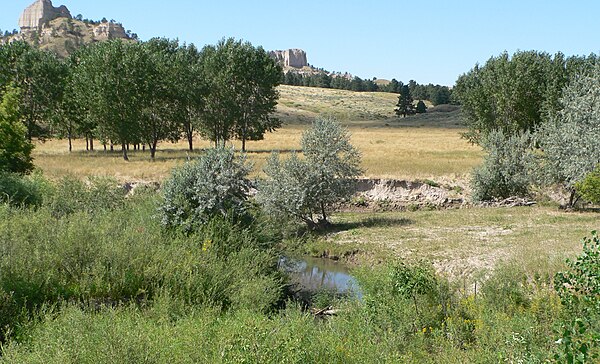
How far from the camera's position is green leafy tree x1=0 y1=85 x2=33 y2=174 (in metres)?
29.5

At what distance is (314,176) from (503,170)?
13379mm

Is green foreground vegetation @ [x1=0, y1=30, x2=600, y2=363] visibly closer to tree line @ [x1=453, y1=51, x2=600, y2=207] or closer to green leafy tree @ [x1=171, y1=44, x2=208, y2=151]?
tree line @ [x1=453, y1=51, x2=600, y2=207]

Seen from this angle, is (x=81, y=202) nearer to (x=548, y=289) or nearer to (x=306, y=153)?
(x=306, y=153)

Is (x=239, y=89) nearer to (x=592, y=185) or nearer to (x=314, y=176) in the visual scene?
(x=314, y=176)

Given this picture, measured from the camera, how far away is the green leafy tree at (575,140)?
25703 mm

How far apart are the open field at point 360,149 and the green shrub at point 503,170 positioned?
540 centimetres

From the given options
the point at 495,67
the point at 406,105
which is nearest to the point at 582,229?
the point at 495,67

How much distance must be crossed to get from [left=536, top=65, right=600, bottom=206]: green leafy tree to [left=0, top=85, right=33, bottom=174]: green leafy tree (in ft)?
98.6

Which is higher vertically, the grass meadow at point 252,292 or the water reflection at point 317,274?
the grass meadow at point 252,292

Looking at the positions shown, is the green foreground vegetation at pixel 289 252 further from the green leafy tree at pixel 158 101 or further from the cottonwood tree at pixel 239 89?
the cottonwood tree at pixel 239 89

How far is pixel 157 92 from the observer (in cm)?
4872

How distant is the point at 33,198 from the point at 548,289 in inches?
726

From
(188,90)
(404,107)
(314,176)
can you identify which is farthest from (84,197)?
(404,107)

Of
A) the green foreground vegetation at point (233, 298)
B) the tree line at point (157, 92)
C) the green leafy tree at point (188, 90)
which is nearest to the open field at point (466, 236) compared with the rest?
the green foreground vegetation at point (233, 298)
